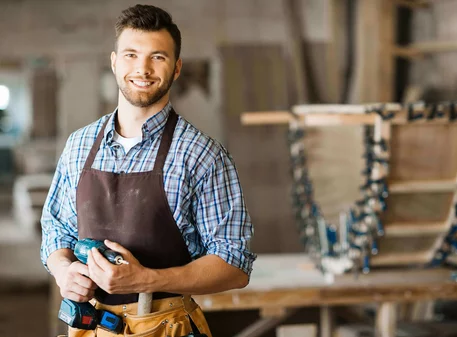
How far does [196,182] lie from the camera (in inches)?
69.7

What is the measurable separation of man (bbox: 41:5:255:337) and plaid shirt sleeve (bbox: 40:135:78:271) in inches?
2.2

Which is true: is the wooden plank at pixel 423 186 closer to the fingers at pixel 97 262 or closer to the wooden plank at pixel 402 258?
the wooden plank at pixel 402 258

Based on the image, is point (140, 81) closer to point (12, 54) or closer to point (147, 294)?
point (147, 294)

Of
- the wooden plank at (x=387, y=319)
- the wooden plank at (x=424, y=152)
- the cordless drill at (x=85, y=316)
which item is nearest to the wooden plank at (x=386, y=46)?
the wooden plank at (x=424, y=152)

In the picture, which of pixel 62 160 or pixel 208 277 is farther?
pixel 62 160

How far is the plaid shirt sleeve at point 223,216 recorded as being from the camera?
176 centimetres

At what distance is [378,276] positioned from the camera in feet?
12.7

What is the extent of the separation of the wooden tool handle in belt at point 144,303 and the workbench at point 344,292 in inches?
73.4

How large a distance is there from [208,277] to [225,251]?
8 centimetres

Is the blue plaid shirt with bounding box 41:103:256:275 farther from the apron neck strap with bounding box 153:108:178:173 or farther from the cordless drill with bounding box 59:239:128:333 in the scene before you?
the cordless drill with bounding box 59:239:128:333

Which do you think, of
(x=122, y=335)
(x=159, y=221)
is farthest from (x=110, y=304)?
A: (x=159, y=221)

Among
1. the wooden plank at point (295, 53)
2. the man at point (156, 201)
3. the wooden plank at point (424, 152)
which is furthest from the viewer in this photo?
the wooden plank at point (295, 53)

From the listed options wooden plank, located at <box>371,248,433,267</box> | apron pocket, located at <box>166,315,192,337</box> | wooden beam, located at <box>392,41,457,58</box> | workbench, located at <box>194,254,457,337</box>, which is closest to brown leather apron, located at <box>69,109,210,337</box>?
apron pocket, located at <box>166,315,192,337</box>

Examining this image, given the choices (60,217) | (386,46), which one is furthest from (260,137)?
(60,217)
